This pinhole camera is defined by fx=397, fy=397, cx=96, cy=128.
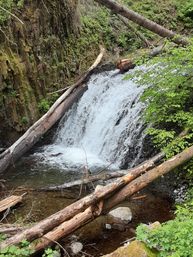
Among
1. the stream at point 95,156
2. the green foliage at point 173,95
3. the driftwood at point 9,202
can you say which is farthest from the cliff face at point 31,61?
the green foliage at point 173,95

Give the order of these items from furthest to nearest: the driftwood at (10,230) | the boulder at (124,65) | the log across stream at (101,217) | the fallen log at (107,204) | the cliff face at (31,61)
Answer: the boulder at (124,65)
the cliff face at (31,61)
the log across stream at (101,217)
the driftwood at (10,230)
the fallen log at (107,204)

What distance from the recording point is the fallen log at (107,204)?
17.7ft

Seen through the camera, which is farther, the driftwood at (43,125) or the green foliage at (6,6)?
the green foliage at (6,6)

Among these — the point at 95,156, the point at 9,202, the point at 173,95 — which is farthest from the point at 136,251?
the point at 95,156

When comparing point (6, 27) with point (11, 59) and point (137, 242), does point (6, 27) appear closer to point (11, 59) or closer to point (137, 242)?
point (11, 59)

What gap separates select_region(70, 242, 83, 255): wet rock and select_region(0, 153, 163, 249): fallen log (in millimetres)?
489

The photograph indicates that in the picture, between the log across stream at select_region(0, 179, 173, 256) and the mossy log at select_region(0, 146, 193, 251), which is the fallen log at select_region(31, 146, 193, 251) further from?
the log across stream at select_region(0, 179, 173, 256)

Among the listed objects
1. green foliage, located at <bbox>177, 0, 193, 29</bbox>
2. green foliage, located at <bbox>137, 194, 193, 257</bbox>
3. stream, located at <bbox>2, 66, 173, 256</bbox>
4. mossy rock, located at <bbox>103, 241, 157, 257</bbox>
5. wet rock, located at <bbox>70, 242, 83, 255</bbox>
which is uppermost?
green foliage, located at <bbox>177, 0, 193, 29</bbox>

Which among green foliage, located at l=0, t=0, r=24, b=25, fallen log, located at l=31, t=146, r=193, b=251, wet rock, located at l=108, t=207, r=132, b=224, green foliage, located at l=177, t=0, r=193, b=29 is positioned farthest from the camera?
green foliage, located at l=177, t=0, r=193, b=29

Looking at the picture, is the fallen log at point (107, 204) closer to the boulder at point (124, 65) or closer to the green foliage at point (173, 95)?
the green foliage at point (173, 95)

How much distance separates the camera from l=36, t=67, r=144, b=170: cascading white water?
9625 millimetres

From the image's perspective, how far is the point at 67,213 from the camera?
5.60 metres

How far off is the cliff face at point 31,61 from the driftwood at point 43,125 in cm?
42

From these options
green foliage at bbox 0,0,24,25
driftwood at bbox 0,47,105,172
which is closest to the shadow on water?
driftwood at bbox 0,47,105,172
